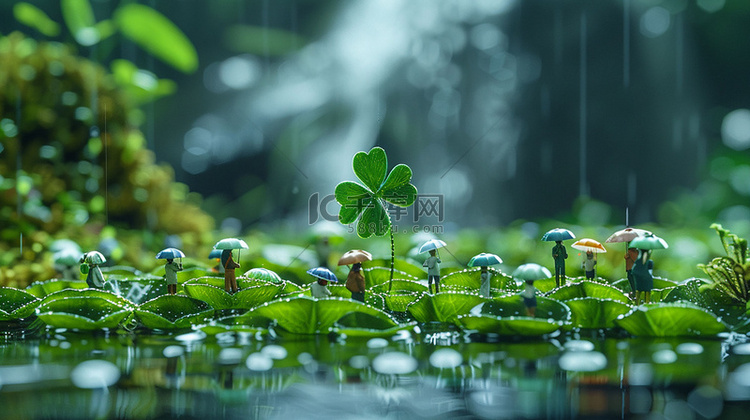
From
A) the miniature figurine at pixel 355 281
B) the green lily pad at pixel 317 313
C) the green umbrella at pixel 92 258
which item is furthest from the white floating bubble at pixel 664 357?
the green umbrella at pixel 92 258

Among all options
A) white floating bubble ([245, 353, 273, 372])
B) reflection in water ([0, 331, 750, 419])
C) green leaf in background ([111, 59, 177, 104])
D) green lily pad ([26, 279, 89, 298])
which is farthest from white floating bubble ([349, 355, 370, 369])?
green leaf in background ([111, 59, 177, 104])

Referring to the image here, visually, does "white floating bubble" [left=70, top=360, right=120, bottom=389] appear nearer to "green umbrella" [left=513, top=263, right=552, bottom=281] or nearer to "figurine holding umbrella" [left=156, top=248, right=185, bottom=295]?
"figurine holding umbrella" [left=156, top=248, right=185, bottom=295]

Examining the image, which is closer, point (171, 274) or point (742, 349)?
point (742, 349)

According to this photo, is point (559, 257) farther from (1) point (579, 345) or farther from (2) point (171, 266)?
(2) point (171, 266)

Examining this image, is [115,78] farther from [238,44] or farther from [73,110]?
[238,44]

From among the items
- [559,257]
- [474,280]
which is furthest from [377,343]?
[559,257]
